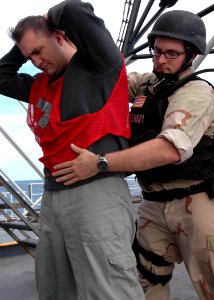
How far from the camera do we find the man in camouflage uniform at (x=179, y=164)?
5.88ft

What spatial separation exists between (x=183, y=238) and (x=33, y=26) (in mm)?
1146

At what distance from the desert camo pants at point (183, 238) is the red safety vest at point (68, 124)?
0.47 meters

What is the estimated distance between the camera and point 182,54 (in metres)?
1.93

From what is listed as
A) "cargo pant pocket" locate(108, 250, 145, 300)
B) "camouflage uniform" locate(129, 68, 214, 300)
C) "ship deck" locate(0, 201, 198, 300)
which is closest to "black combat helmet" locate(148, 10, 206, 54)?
"camouflage uniform" locate(129, 68, 214, 300)

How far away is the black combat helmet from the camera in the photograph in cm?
191

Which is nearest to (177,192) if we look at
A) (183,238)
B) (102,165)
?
(183,238)

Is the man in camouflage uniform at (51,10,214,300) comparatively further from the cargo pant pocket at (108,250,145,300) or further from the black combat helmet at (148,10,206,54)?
the cargo pant pocket at (108,250,145,300)

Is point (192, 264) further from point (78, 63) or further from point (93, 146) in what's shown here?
point (78, 63)

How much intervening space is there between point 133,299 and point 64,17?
1.11 m

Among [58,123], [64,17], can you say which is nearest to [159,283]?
[58,123]

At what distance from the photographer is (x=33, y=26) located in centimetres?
169

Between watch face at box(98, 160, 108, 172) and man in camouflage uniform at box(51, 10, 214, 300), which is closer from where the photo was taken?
watch face at box(98, 160, 108, 172)

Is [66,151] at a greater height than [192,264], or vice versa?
[66,151]

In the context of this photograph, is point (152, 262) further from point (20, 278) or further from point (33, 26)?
point (20, 278)
